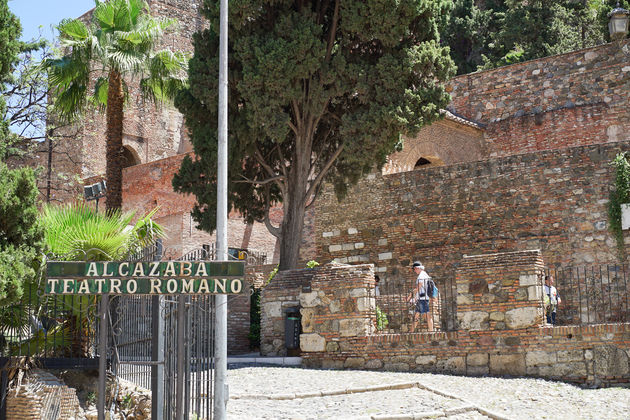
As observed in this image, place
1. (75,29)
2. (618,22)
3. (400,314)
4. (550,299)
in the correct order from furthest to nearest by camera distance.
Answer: (618,22)
(75,29)
(400,314)
(550,299)

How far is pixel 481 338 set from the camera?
13.1 m

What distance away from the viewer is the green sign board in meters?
7.31

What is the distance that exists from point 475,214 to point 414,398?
828 cm

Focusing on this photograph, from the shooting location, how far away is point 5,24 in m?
10.5

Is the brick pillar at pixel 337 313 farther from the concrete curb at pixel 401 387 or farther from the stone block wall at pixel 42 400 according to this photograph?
the stone block wall at pixel 42 400

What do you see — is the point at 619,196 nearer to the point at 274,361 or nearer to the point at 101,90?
the point at 274,361

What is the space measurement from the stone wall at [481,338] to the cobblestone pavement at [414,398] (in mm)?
505

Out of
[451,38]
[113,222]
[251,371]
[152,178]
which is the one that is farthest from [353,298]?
[451,38]

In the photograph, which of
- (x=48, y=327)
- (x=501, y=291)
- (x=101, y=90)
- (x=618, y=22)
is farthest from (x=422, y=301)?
(x=618, y=22)

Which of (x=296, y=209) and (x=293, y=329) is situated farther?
(x=296, y=209)

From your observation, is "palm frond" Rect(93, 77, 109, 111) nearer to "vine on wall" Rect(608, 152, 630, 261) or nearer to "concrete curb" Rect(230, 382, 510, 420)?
"concrete curb" Rect(230, 382, 510, 420)

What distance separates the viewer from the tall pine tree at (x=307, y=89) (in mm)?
16922

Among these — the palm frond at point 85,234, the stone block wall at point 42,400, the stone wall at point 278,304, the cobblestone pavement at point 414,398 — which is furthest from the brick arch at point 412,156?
the stone block wall at point 42,400

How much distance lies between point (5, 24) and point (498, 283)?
8138mm
